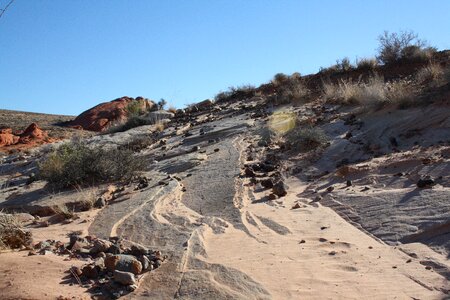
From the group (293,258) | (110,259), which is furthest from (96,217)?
(293,258)

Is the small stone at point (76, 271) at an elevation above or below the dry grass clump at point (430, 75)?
below

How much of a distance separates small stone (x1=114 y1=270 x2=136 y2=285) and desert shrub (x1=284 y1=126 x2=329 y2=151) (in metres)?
5.63

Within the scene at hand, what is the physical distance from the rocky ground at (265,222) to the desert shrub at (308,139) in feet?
0.46

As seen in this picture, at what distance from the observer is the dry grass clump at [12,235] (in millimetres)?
5074

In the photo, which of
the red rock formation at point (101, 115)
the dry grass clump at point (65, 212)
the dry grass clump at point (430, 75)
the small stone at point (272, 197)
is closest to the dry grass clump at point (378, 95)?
the dry grass clump at point (430, 75)

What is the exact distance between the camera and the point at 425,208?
539 centimetres

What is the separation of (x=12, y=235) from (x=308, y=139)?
5627mm

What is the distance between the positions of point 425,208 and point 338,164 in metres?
2.67

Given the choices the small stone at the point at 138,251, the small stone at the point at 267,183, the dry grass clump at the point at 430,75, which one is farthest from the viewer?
the dry grass clump at the point at 430,75

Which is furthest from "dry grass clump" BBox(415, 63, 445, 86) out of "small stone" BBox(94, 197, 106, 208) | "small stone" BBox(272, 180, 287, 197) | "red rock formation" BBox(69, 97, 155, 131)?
"red rock formation" BBox(69, 97, 155, 131)

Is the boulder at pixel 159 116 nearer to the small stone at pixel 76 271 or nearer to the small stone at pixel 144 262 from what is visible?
the small stone at pixel 144 262

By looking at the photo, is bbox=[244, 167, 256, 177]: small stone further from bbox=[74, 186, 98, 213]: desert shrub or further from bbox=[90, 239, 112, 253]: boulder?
bbox=[90, 239, 112, 253]: boulder

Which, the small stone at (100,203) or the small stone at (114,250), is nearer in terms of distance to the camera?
the small stone at (114,250)

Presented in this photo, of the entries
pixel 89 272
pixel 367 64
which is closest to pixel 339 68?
pixel 367 64
